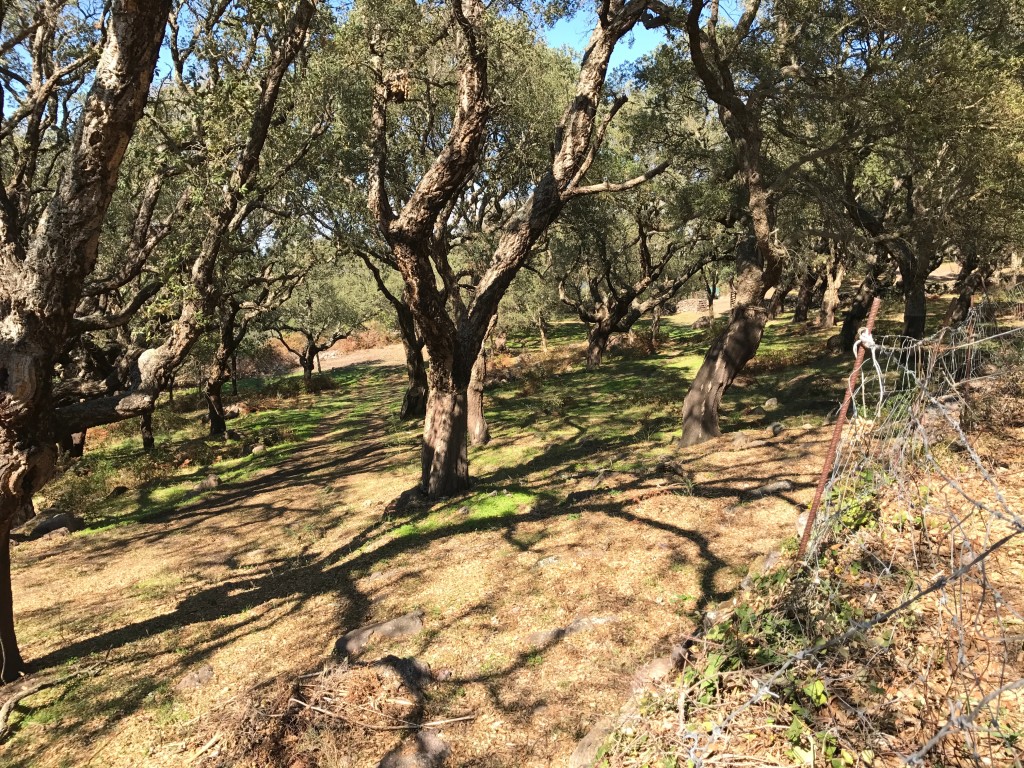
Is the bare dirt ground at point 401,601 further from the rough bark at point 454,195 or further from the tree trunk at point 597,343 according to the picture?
the tree trunk at point 597,343

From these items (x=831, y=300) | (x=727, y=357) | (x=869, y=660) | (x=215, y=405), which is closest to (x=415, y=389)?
(x=215, y=405)

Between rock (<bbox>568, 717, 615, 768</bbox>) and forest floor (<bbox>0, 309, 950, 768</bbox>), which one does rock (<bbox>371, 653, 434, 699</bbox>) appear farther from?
rock (<bbox>568, 717, 615, 768</bbox>)

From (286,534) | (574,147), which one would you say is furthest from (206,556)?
(574,147)

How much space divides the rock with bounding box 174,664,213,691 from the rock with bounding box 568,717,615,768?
3.92 metres

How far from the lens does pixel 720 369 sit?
11.3 metres

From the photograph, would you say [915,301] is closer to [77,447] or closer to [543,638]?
[543,638]

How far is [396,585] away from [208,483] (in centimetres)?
1018

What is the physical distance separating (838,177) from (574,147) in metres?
9.97

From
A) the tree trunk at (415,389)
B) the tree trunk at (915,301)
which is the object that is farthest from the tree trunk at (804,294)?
the tree trunk at (415,389)

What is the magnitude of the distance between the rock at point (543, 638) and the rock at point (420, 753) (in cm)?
131

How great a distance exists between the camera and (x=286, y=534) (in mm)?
10531

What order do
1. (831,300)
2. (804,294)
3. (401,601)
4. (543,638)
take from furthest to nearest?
(804,294)
(831,300)
(401,601)
(543,638)

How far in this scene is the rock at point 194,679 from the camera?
18.1 ft

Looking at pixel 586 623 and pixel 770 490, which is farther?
pixel 770 490
